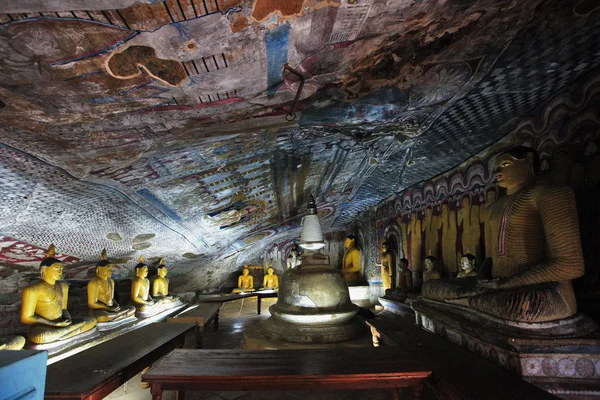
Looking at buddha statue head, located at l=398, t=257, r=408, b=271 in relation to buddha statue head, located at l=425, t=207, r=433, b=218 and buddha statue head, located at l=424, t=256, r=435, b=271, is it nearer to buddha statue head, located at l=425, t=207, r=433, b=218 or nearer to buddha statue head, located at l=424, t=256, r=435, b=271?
buddha statue head, located at l=424, t=256, r=435, b=271

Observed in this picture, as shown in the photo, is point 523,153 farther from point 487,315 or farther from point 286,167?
point 286,167

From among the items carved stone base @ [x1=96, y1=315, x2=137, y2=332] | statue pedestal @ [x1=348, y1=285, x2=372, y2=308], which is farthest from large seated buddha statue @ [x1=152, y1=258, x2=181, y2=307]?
statue pedestal @ [x1=348, y1=285, x2=372, y2=308]

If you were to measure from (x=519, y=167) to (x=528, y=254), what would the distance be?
862 millimetres

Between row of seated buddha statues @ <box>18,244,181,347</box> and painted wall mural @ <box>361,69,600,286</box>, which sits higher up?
painted wall mural @ <box>361,69,600,286</box>

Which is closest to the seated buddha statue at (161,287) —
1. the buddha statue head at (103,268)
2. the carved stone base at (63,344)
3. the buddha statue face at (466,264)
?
the buddha statue head at (103,268)

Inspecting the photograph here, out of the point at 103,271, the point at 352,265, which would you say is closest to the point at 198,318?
the point at 103,271

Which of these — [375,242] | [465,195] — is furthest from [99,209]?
[375,242]

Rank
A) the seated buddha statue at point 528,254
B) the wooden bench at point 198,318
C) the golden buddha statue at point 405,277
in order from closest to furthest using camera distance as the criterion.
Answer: the seated buddha statue at point 528,254 < the wooden bench at point 198,318 < the golden buddha statue at point 405,277

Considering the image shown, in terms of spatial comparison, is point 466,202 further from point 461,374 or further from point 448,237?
point 461,374

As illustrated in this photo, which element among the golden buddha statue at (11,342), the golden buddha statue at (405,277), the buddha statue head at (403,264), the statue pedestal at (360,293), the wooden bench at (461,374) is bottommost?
the statue pedestal at (360,293)

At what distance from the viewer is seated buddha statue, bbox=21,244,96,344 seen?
3.76 m

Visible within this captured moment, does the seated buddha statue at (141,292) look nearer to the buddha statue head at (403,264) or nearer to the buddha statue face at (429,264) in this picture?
the buddha statue head at (403,264)

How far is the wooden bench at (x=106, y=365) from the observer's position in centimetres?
211

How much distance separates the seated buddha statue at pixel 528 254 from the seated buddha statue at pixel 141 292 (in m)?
5.43
